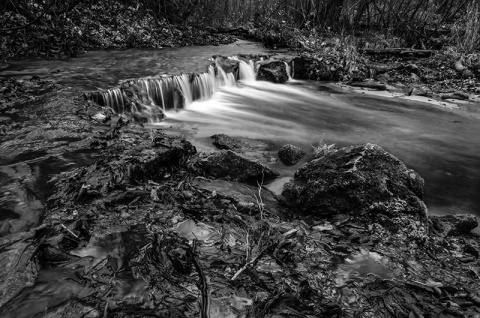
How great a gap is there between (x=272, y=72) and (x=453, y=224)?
809cm

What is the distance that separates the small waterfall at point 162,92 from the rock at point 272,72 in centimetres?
109

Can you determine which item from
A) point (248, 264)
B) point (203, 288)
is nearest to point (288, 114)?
point (248, 264)

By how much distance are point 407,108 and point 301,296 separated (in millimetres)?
7734

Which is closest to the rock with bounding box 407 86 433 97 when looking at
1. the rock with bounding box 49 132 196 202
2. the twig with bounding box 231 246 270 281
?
the rock with bounding box 49 132 196 202

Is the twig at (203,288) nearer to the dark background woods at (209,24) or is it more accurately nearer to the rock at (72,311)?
the rock at (72,311)

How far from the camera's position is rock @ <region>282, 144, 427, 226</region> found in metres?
3.42

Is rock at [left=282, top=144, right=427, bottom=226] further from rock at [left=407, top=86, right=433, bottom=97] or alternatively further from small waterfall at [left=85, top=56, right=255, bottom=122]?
rock at [left=407, top=86, right=433, bottom=97]

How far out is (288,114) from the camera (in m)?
8.08

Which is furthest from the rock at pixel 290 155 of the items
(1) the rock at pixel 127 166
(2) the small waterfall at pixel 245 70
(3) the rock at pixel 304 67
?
(3) the rock at pixel 304 67

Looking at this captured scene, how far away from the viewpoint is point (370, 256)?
2.96 meters

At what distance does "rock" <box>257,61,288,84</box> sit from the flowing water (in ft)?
1.04

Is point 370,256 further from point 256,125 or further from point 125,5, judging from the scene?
point 125,5

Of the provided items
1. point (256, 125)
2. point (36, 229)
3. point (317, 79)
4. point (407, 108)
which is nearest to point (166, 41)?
point (317, 79)

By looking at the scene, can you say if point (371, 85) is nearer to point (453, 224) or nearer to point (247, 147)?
point (247, 147)
